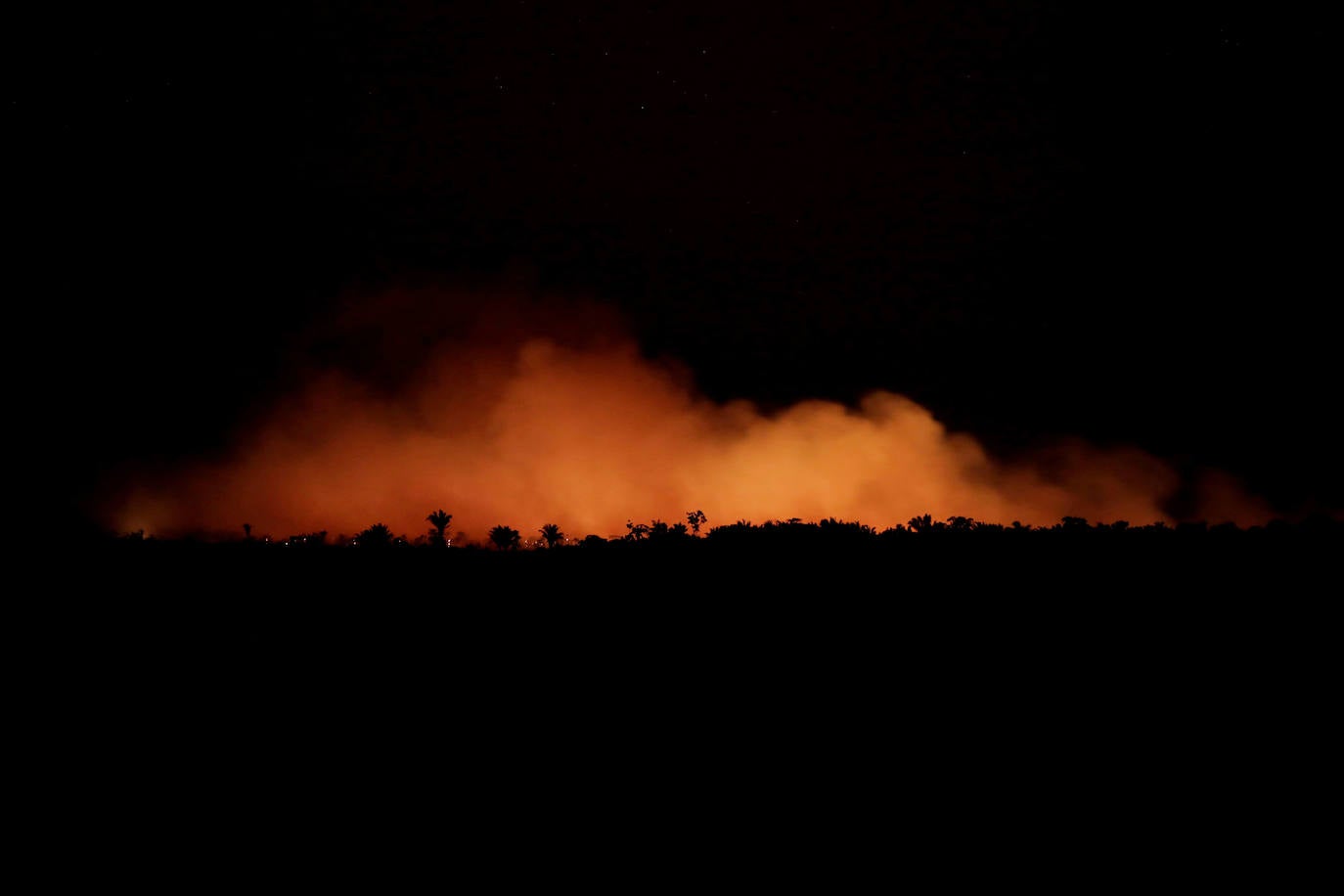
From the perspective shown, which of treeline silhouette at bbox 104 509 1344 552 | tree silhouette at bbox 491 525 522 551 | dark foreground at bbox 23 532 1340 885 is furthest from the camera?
tree silhouette at bbox 491 525 522 551

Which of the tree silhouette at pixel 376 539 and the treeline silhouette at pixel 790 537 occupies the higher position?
the treeline silhouette at pixel 790 537

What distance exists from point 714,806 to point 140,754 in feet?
9.24

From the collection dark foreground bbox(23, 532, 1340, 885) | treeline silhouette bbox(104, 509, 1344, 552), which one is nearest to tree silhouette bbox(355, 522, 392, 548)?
treeline silhouette bbox(104, 509, 1344, 552)

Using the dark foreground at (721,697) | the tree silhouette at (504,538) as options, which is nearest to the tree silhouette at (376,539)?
the dark foreground at (721,697)

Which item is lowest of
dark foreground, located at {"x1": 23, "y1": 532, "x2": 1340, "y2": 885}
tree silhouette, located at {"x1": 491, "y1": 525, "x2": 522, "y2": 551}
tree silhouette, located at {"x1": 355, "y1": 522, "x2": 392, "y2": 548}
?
dark foreground, located at {"x1": 23, "y1": 532, "x2": 1340, "y2": 885}

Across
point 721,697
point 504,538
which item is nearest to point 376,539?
point 504,538

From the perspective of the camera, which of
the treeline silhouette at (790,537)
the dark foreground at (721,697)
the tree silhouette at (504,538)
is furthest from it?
the tree silhouette at (504,538)

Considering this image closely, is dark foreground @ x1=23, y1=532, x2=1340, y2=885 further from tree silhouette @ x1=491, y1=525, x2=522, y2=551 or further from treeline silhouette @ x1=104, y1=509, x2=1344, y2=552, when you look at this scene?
tree silhouette @ x1=491, y1=525, x2=522, y2=551

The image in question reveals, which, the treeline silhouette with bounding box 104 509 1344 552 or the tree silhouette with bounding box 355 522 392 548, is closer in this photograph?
the tree silhouette with bounding box 355 522 392 548

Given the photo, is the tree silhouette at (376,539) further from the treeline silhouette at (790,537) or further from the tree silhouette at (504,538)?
the tree silhouette at (504,538)

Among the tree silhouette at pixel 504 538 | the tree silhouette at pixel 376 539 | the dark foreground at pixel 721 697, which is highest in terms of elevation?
the tree silhouette at pixel 504 538

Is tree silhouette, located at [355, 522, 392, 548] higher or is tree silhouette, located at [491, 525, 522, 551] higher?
tree silhouette, located at [491, 525, 522, 551]

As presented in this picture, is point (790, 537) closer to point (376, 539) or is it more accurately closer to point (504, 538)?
A: point (504, 538)

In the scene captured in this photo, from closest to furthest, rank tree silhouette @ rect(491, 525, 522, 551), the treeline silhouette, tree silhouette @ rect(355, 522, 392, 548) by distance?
tree silhouette @ rect(355, 522, 392, 548) < the treeline silhouette < tree silhouette @ rect(491, 525, 522, 551)
